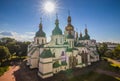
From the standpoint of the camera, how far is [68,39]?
28.6m

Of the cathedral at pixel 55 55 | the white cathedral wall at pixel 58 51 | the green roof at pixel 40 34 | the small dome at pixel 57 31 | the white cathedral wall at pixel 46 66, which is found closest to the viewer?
the white cathedral wall at pixel 46 66

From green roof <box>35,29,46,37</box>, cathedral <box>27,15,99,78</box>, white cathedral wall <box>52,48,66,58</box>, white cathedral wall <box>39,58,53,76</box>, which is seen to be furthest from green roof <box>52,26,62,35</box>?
white cathedral wall <box>39,58,53,76</box>

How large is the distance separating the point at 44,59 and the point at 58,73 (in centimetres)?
576

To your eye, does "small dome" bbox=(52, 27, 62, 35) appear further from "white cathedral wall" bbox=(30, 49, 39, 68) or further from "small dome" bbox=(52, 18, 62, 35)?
"white cathedral wall" bbox=(30, 49, 39, 68)

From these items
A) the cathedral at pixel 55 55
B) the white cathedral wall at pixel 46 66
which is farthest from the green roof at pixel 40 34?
the white cathedral wall at pixel 46 66

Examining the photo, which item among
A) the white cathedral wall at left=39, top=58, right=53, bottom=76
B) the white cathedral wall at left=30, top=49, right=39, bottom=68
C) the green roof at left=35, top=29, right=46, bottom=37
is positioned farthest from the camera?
the green roof at left=35, top=29, right=46, bottom=37

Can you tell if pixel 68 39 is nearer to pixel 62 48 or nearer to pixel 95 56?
pixel 62 48

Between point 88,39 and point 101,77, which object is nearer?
point 101,77

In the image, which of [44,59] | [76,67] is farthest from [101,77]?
[44,59]

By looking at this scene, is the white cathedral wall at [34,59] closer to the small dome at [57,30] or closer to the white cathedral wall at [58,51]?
the white cathedral wall at [58,51]

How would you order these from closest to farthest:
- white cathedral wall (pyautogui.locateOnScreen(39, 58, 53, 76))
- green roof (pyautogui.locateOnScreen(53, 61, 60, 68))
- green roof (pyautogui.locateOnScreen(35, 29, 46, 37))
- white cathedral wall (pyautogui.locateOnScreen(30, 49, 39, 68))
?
white cathedral wall (pyautogui.locateOnScreen(39, 58, 53, 76)), green roof (pyautogui.locateOnScreen(53, 61, 60, 68)), white cathedral wall (pyautogui.locateOnScreen(30, 49, 39, 68)), green roof (pyautogui.locateOnScreen(35, 29, 46, 37))

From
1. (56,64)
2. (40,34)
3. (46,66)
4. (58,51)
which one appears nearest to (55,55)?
(58,51)

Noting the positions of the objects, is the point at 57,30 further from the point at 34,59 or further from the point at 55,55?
the point at 34,59

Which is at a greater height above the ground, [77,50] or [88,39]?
[88,39]
